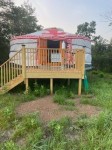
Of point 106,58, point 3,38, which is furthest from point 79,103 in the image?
point 106,58

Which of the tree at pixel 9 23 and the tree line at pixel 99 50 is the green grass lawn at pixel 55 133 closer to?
the tree line at pixel 99 50

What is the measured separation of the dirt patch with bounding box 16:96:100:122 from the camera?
20.7 feet

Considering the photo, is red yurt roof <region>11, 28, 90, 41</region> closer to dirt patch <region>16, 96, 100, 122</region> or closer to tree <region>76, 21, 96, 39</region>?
dirt patch <region>16, 96, 100, 122</region>

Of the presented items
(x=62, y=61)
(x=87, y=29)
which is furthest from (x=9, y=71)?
(x=87, y=29)

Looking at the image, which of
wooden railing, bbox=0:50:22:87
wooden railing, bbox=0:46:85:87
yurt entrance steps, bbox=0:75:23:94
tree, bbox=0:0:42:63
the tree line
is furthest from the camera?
the tree line

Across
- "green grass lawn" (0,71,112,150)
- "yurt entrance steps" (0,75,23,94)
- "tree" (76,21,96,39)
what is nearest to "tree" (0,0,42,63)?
"yurt entrance steps" (0,75,23,94)

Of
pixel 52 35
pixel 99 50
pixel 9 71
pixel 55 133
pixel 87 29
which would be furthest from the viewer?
pixel 87 29

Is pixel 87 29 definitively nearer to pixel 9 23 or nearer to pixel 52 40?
pixel 9 23

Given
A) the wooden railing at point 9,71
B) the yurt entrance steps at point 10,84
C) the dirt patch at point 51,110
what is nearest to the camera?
the dirt patch at point 51,110

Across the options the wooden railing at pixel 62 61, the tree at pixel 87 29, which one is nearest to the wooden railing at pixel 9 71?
the wooden railing at pixel 62 61

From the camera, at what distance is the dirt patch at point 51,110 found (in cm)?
630

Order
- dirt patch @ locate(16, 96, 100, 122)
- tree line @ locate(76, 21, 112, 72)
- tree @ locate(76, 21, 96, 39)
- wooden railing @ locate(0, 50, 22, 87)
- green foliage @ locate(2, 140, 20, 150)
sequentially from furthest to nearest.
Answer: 1. tree @ locate(76, 21, 96, 39)
2. tree line @ locate(76, 21, 112, 72)
3. wooden railing @ locate(0, 50, 22, 87)
4. dirt patch @ locate(16, 96, 100, 122)
5. green foliage @ locate(2, 140, 20, 150)

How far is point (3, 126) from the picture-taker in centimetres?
576

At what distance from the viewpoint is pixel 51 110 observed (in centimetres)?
671
